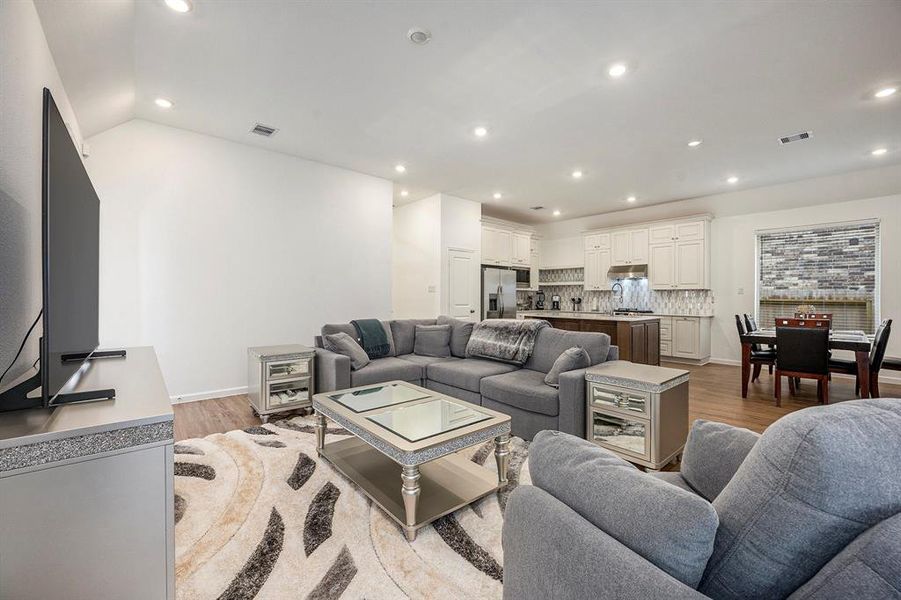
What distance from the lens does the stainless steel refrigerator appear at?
7.22 metres

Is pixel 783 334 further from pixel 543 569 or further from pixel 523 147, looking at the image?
pixel 543 569

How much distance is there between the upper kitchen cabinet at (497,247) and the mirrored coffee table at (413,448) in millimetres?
5080

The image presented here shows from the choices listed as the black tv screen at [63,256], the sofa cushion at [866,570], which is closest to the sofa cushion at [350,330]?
the black tv screen at [63,256]

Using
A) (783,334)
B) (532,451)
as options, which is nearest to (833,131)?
(783,334)

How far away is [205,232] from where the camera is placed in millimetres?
4238

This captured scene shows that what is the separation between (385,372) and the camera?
12.0 feet

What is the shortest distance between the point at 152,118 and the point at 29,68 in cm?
222

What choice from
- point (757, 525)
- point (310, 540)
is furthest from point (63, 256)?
point (757, 525)

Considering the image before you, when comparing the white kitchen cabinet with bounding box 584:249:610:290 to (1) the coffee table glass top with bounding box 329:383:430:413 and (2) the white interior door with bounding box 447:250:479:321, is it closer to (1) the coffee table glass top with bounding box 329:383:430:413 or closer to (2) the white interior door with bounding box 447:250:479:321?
(2) the white interior door with bounding box 447:250:479:321

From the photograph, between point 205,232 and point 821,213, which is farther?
point 821,213

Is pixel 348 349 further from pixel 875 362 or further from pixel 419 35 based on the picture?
pixel 875 362

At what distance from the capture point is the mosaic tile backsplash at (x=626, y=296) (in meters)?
6.94

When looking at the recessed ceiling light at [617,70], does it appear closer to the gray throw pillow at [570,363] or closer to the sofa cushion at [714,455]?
the gray throw pillow at [570,363]

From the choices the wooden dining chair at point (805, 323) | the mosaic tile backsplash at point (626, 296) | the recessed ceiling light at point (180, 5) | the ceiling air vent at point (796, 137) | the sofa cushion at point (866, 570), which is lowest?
the sofa cushion at point (866, 570)
